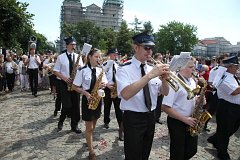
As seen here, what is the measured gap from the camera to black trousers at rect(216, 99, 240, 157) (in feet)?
20.2

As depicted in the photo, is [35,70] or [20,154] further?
[35,70]

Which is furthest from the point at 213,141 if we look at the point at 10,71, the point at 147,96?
the point at 10,71

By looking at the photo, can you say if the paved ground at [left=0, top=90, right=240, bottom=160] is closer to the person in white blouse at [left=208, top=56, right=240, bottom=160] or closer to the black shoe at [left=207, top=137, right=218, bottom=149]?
the black shoe at [left=207, top=137, right=218, bottom=149]

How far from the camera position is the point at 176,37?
349ft

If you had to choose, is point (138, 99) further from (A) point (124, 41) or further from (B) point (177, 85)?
(A) point (124, 41)

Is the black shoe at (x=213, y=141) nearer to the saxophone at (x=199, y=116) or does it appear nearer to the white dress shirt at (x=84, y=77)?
the saxophone at (x=199, y=116)

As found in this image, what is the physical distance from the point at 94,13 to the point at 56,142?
566ft

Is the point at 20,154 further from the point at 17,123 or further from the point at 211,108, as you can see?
the point at 211,108

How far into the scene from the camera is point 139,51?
3.83 metres

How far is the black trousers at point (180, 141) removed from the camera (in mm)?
4469

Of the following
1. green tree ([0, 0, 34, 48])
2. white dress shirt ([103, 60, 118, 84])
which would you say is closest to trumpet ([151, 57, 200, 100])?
white dress shirt ([103, 60, 118, 84])

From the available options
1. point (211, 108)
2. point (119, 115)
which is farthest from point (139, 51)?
point (211, 108)

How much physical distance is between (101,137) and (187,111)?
3607mm

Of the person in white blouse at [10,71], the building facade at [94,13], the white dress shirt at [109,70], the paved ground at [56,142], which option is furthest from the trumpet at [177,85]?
the building facade at [94,13]
